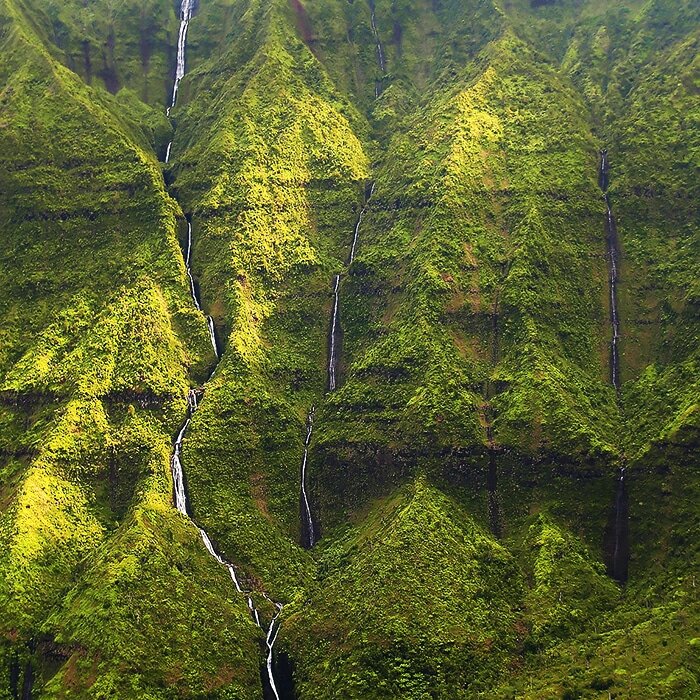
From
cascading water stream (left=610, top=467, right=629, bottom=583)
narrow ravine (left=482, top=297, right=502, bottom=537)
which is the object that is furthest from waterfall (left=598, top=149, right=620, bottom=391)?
cascading water stream (left=610, top=467, right=629, bottom=583)

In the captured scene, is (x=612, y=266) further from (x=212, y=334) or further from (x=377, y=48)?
(x=377, y=48)

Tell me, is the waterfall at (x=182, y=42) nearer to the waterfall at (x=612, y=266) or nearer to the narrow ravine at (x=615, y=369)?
the waterfall at (x=612, y=266)

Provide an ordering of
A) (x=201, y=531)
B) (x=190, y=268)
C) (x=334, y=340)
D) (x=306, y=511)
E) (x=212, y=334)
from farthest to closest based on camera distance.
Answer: (x=190, y=268) → (x=334, y=340) → (x=212, y=334) → (x=306, y=511) → (x=201, y=531)

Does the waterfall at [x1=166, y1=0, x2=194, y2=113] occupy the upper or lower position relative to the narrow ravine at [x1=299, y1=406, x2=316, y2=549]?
upper

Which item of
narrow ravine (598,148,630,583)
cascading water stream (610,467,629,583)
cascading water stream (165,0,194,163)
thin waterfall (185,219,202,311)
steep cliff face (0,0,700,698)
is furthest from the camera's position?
cascading water stream (165,0,194,163)

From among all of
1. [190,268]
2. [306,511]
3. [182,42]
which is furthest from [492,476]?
[182,42]

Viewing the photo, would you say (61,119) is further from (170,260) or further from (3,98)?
(170,260)

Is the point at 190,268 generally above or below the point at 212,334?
above

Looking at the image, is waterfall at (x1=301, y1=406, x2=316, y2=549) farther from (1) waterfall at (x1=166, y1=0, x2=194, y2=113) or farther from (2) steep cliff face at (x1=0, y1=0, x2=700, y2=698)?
(1) waterfall at (x1=166, y1=0, x2=194, y2=113)
